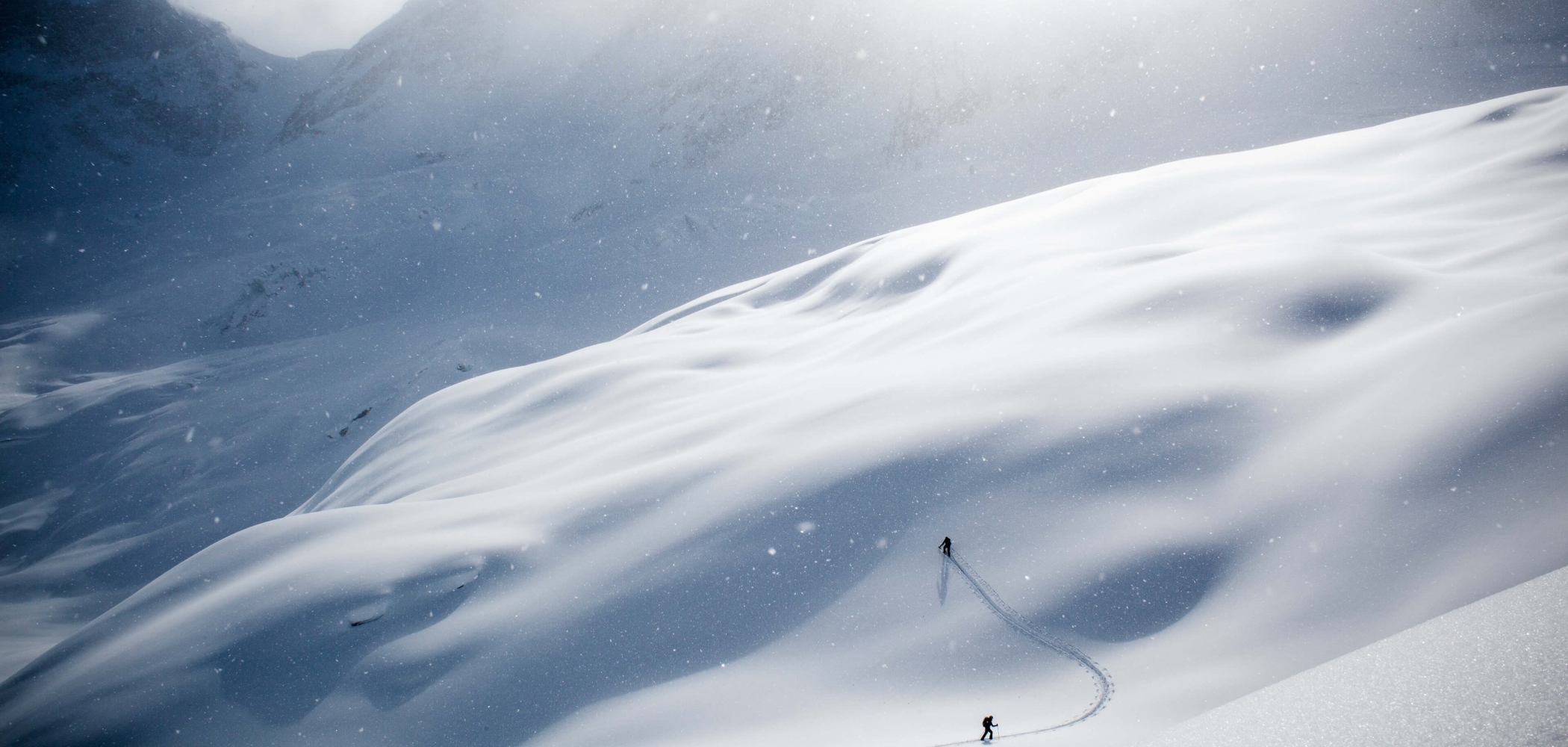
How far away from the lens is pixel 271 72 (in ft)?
190

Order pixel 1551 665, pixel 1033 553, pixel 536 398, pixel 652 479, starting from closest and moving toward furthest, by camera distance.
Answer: pixel 1551 665 < pixel 1033 553 < pixel 652 479 < pixel 536 398

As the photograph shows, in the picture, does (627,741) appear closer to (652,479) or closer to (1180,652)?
(652,479)

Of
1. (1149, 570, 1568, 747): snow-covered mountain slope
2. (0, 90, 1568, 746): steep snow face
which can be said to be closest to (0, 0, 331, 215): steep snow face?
(0, 90, 1568, 746): steep snow face

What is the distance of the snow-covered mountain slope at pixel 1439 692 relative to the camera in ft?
6.64

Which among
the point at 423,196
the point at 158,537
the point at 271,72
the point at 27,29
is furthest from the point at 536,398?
the point at 27,29

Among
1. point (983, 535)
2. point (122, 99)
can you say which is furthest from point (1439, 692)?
point (122, 99)

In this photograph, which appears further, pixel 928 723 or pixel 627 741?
pixel 627 741

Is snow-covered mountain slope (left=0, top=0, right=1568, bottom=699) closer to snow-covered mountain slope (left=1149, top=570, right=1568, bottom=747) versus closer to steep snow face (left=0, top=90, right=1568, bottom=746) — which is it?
steep snow face (left=0, top=90, right=1568, bottom=746)

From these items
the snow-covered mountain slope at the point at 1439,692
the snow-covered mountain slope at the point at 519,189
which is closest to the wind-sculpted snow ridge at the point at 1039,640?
the snow-covered mountain slope at the point at 1439,692

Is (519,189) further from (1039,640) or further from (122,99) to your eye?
(1039,640)

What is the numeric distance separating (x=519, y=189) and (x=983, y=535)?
4375 cm

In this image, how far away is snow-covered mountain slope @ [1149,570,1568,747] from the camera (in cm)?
203

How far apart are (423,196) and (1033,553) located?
4672 cm

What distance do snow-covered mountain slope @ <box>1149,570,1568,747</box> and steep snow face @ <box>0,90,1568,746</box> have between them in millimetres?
806
